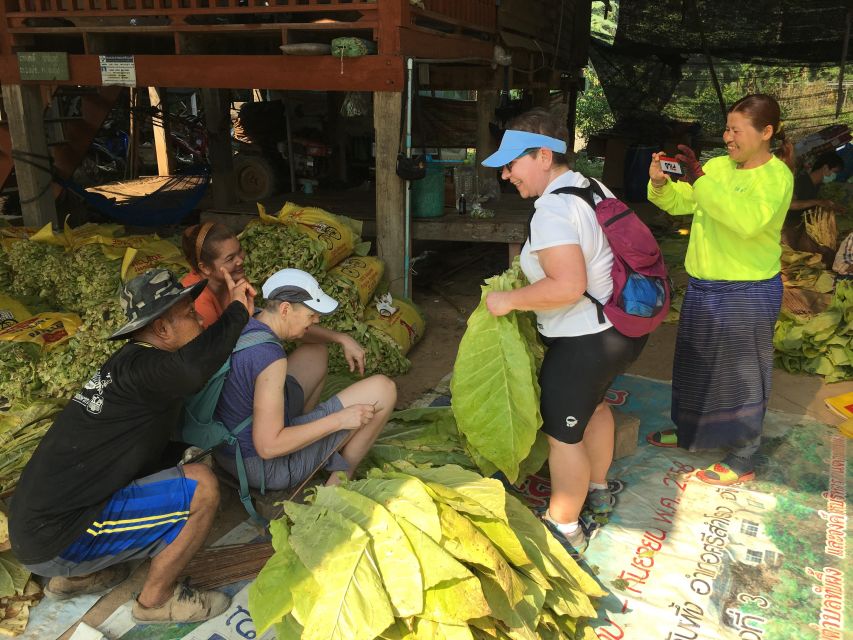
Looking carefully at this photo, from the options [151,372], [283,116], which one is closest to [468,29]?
[283,116]

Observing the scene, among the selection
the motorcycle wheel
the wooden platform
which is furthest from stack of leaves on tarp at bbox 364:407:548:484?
the motorcycle wheel

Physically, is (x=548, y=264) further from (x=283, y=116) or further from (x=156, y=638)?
(x=283, y=116)

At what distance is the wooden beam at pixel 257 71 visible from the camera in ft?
16.9

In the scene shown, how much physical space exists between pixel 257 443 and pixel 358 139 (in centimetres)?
808

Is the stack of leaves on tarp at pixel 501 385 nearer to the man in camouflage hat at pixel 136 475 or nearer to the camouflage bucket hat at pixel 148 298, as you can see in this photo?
the man in camouflage hat at pixel 136 475

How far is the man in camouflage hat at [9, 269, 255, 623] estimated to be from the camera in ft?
7.96

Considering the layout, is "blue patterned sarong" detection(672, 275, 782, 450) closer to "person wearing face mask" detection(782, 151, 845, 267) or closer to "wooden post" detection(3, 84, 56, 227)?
"person wearing face mask" detection(782, 151, 845, 267)

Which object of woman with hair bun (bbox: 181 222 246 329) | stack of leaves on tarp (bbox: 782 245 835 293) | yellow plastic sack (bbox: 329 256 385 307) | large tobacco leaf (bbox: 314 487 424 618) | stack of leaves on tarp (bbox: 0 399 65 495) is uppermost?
woman with hair bun (bbox: 181 222 246 329)

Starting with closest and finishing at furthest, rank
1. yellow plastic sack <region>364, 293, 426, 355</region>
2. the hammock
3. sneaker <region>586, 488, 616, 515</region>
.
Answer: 1. sneaker <region>586, 488, 616, 515</region>
2. yellow plastic sack <region>364, 293, 426, 355</region>
3. the hammock

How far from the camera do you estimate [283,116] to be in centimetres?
A: 952

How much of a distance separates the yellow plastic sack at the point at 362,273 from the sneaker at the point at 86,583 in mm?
2491

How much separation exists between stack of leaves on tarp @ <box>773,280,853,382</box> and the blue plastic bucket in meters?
3.07

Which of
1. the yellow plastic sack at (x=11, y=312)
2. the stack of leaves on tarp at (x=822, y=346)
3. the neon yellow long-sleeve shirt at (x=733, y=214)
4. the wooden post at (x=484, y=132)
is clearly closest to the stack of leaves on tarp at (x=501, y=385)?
the neon yellow long-sleeve shirt at (x=733, y=214)

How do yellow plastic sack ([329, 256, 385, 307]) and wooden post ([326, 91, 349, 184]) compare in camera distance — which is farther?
wooden post ([326, 91, 349, 184])
